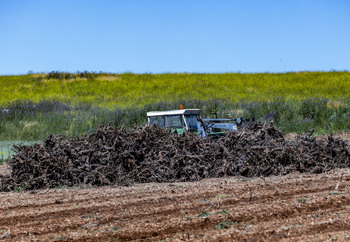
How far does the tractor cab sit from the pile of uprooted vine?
173 cm

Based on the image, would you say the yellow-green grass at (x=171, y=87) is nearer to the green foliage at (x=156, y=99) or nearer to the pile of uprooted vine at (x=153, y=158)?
the green foliage at (x=156, y=99)

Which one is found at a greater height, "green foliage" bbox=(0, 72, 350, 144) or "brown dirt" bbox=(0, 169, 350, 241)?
"green foliage" bbox=(0, 72, 350, 144)

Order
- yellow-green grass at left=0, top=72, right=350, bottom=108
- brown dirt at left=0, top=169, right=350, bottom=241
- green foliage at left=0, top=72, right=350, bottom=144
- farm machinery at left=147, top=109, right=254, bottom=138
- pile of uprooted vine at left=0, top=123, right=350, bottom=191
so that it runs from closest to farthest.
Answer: brown dirt at left=0, top=169, right=350, bottom=241, pile of uprooted vine at left=0, top=123, right=350, bottom=191, farm machinery at left=147, top=109, right=254, bottom=138, green foliage at left=0, top=72, right=350, bottom=144, yellow-green grass at left=0, top=72, right=350, bottom=108

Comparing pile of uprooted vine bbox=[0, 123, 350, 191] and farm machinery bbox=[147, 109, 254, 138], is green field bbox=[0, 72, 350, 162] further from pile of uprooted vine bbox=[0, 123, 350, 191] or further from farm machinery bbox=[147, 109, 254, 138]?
pile of uprooted vine bbox=[0, 123, 350, 191]

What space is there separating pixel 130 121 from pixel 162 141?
41.1 ft

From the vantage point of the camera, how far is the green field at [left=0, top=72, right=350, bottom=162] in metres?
22.7

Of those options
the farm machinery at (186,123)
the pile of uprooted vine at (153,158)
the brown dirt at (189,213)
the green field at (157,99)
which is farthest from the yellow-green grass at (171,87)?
the brown dirt at (189,213)

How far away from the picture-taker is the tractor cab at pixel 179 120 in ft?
43.1

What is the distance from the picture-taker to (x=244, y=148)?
1108 centimetres

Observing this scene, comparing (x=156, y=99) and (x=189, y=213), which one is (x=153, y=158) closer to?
(x=189, y=213)

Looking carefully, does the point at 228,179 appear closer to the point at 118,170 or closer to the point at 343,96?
the point at 118,170

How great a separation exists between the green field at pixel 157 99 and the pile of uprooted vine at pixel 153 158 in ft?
13.8

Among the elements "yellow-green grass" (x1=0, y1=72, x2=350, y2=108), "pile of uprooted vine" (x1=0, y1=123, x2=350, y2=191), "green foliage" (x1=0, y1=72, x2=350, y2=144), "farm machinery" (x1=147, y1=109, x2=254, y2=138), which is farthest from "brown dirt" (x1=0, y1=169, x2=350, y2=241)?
"yellow-green grass" (x1=0, y1=72, x2=350, y2=108)

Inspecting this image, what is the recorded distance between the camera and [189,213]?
20.6ft
